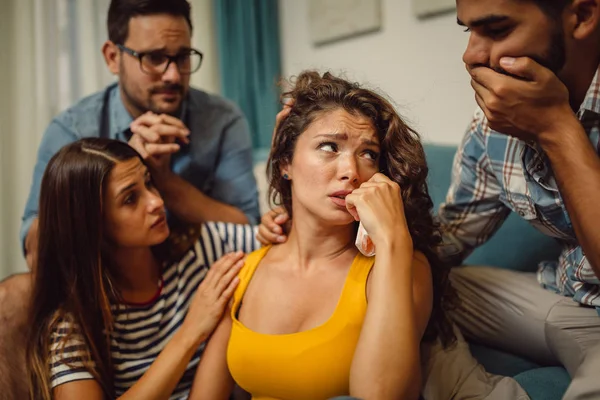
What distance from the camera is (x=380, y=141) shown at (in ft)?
4.53

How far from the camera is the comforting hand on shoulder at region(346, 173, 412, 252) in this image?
1191 millimetres

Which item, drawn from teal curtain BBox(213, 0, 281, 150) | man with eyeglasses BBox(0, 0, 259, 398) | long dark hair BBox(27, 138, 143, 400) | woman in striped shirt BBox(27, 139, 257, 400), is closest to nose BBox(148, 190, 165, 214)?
woman in striped shirt BBox(27, 139, 257, 400)

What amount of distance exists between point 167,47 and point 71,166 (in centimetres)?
67

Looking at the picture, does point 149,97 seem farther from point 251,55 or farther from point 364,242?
point 251,55

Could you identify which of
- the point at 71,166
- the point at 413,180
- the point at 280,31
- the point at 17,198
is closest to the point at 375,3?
Result: the point at 280,31

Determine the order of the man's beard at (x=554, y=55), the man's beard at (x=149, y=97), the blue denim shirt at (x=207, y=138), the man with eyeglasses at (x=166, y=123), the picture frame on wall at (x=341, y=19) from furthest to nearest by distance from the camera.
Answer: the picture frame on wall at (x=341, y=19) < the blue denim shirt at (x=207, y=138) < the man's beard at (x=149, y=97) < the man with eyeglasses at (x=166, y=123) < the man's beard at (x=554, y=55)

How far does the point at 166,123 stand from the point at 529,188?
3.57 ft

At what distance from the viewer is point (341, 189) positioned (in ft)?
4.28

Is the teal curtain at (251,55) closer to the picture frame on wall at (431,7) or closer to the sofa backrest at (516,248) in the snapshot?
the picture frame on wall at (431,7)

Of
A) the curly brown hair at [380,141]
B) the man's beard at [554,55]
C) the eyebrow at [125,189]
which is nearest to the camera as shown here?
the man's beard at [554,55]

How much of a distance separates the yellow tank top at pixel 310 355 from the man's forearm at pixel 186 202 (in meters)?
0.71

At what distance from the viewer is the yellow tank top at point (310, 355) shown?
1.25 metres

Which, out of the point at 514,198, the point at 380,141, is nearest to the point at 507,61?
the point at 380,141

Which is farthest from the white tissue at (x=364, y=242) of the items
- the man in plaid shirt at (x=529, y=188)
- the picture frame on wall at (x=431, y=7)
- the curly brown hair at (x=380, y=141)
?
the picture frame on wall at (x=431, y=7)
